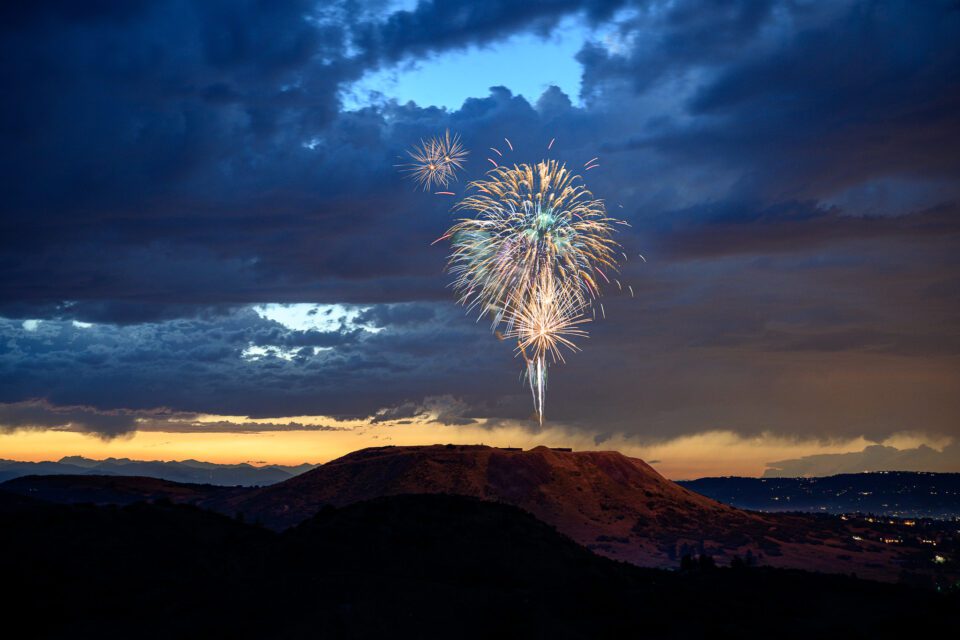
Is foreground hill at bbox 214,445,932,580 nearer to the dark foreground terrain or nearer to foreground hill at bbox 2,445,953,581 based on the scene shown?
foreground hill at bbox 2,445,953,581

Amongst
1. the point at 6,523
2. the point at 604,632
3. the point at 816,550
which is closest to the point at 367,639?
the point at 604,632

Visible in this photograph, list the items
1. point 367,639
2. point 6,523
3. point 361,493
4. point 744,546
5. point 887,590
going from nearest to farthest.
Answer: point 367,639, point 887,590, point 6,523, point 744,546, point 361,493

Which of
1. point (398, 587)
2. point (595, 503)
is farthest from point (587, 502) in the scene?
point (398, 587)

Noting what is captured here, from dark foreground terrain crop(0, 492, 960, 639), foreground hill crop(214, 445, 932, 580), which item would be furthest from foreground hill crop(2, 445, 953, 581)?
dark foreground terrain crop(0, 492, 960, 639)

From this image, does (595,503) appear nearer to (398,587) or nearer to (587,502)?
(587,502)

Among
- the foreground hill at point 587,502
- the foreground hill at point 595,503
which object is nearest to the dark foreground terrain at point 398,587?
the foreground hill at point 587,502

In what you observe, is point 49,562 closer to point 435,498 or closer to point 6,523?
point 6,523
